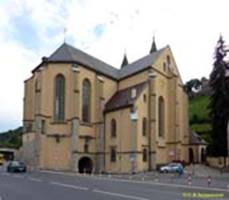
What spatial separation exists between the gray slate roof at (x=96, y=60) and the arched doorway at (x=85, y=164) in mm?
13885

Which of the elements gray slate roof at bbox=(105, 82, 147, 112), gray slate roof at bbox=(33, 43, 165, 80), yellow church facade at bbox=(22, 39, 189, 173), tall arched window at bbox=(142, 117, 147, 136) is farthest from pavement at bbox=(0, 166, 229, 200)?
gray slate roof at bbox=(33, 43, 165, 80)

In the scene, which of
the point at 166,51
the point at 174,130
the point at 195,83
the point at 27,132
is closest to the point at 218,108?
the point at 174,130

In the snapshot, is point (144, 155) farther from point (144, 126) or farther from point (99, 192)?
point (99, 192)

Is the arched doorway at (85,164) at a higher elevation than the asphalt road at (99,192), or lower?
higher

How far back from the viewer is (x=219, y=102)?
7294 centimetres

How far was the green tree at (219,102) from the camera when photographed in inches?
2830

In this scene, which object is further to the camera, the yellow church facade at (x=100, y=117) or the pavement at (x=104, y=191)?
the yellow church facade at (x=100, y=117)

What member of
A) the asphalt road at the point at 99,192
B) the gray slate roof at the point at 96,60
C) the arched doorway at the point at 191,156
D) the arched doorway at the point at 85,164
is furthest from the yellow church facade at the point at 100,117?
the asphalt road at the point at 99,192

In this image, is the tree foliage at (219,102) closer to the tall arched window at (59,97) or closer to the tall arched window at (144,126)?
the tall arched window at (144,126)

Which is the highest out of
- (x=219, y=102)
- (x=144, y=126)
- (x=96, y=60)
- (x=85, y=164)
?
(x=96, y=60)

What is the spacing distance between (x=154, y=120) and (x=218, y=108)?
30.8ft

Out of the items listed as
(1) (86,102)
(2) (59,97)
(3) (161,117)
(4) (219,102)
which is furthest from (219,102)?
(2) (59,97)

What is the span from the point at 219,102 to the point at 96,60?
22.0 m

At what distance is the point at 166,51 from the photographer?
262 ft
